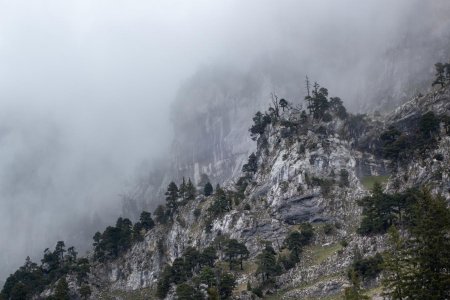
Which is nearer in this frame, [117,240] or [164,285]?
[164,285]

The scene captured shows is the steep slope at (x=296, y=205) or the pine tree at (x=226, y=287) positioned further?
the steep slope at (x=296, y=205)

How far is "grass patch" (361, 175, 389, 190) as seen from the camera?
5379 inches

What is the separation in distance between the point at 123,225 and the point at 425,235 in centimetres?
12225

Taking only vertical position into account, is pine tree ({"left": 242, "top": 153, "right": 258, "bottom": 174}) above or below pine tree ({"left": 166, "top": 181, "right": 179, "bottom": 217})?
above

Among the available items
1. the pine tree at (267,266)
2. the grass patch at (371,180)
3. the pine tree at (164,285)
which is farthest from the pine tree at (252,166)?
the pine tree at (267,266)

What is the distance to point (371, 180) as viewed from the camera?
461 feet

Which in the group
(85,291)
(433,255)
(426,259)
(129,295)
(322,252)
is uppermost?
(85,291)

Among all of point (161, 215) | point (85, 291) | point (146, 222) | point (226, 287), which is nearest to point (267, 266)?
point (226, 287)

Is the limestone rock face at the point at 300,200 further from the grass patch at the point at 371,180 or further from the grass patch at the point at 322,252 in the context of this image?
the grass patch at the point at 371,180

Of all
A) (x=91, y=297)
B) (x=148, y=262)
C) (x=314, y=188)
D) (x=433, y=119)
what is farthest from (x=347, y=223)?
(x=91, y=297)

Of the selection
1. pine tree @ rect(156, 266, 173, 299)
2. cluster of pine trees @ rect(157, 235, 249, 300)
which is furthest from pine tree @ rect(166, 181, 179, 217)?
pine tree @ rect(156, 266, 173, 299)

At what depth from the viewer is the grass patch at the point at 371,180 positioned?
137 meters

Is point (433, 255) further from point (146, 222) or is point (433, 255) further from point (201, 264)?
point (146, 222)

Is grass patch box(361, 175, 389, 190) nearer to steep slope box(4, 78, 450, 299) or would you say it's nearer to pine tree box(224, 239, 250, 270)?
steep slope box(4, 78, 450, 299)
